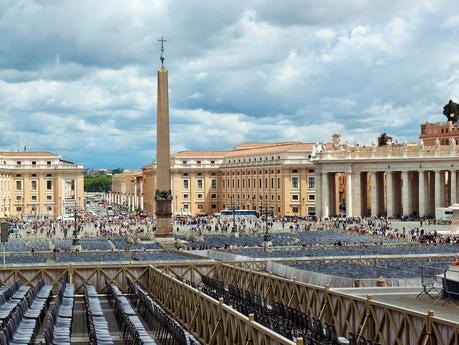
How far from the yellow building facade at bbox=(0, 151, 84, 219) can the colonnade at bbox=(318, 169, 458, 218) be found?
1500 inches

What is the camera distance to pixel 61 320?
18.6 meters

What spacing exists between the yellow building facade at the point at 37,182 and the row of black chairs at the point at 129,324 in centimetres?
11261

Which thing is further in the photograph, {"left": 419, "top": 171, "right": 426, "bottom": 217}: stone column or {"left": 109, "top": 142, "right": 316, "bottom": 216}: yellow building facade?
{"left": 109, "top": 142, "right": 316, "bottom": 216}: yellow building facade

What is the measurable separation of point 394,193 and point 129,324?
92329mm

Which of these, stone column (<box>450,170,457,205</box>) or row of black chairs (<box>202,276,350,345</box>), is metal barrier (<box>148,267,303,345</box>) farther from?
stone column (<box>450,170,457,205</box>)

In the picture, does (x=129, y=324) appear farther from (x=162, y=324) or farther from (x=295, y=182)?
(x=295, y=182)

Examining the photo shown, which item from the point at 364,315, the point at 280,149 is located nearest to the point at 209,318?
the point at 364,315

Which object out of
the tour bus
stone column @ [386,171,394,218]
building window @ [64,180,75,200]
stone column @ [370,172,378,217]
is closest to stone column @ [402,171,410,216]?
stone column @ [386,171,394,218]

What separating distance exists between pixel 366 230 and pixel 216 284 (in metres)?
57.3

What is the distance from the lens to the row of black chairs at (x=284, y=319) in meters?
14.8

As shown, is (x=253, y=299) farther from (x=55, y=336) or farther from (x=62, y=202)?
(x=62, y=202)

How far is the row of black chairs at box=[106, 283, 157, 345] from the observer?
1577 cm

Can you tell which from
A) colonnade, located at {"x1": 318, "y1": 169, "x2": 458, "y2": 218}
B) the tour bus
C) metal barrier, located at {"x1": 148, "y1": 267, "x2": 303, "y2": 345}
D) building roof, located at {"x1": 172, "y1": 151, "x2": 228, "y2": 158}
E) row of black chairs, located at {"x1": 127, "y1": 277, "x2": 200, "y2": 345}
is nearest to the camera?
metal barrier, located at {"x1": 148, "y1": 267, "x2": 303, "y2": 345}

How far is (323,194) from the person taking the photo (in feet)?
372
